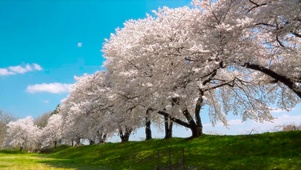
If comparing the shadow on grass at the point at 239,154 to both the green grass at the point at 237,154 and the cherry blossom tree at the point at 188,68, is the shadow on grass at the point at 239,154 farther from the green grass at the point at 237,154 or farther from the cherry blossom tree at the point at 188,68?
the cherry blossom tree at the point at 188,68

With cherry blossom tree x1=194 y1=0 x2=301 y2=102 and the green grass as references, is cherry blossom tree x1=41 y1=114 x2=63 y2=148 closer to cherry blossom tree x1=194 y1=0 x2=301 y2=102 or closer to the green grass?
A: the green grass

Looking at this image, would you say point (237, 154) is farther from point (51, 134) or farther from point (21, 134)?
point (21, 134)

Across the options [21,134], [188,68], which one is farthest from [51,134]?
[188,68]

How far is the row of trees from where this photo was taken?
22.3 metres

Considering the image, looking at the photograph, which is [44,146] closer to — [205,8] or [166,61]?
[166,61]

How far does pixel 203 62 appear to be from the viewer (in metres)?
24.5

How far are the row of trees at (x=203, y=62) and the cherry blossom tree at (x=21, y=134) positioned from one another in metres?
72.5

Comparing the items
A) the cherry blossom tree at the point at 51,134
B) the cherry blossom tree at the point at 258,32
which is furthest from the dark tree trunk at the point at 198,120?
the cherry blossom tree at the point at 51,134

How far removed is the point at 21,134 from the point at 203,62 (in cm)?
9897

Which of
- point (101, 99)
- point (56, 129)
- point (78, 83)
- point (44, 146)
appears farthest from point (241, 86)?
point (44, 146)

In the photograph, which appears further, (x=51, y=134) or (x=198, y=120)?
(x=51, y=134)

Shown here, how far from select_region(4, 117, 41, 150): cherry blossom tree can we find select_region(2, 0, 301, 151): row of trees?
2855 inches

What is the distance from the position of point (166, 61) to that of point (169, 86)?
4.66m

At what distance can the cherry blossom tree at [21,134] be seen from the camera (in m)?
108
